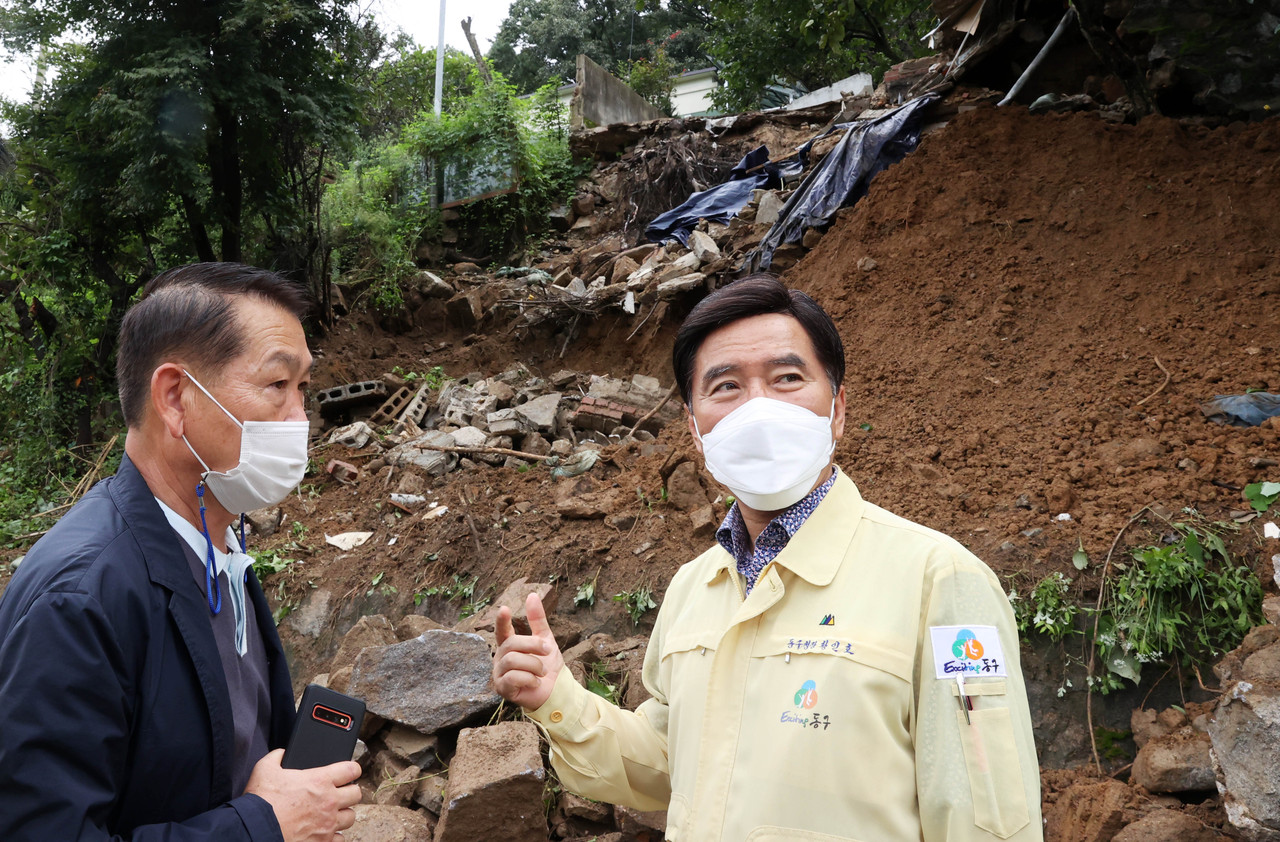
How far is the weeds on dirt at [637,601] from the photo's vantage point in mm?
4836

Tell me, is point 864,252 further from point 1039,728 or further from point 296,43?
point 296,43

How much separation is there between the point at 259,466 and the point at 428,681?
2178mm

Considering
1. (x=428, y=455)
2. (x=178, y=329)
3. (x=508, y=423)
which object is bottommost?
(x=428, y=455)

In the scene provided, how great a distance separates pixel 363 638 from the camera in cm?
465

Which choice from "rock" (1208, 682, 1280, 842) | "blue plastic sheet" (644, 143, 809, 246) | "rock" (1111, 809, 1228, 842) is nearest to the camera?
"rock" (1208, 682, 1280, 842)

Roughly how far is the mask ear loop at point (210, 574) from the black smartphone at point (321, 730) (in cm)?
29

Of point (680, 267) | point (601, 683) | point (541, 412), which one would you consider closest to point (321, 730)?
point (601, 683)

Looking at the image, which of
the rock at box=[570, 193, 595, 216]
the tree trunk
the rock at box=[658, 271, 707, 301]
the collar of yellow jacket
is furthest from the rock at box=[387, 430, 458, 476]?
the rock at box=[570, 193, 595, 216]

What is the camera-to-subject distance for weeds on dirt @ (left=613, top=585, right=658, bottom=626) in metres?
4.84

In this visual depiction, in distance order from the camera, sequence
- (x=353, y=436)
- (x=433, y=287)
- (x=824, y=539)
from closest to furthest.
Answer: (x=824, y=539) < (x=353, y=436) < (x=433, y=287)

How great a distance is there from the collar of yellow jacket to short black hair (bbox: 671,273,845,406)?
1.05 feet

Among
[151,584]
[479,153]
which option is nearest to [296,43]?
[479,153]

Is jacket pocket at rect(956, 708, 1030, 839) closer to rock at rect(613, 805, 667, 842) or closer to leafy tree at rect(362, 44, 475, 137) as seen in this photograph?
rock at rect(613, 805, 667, 842)

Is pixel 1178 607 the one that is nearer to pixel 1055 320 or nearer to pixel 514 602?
pixel 1055 320
